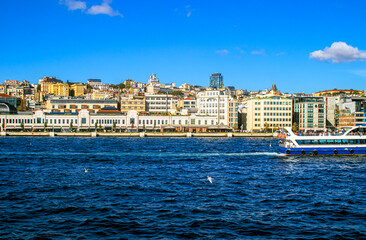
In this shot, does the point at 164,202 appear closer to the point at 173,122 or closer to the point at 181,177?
the point at 181,177

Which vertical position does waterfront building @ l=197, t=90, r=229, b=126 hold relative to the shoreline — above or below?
above

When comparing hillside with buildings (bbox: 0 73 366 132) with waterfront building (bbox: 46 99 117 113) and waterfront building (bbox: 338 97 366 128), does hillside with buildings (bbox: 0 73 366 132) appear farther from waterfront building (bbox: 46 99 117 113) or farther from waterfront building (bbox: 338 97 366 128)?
waterfront building (bbox: 46 99 117 113)

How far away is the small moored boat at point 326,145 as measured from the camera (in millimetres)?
57594

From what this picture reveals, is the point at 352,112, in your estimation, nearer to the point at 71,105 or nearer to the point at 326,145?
the point at 326,145

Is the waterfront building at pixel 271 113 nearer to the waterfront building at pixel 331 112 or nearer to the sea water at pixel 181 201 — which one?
the waterfront building at pixel 331 112

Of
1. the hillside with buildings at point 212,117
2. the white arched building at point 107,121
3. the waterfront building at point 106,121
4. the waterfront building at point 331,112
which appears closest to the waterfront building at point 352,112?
the hillside with buildings at point 212,117

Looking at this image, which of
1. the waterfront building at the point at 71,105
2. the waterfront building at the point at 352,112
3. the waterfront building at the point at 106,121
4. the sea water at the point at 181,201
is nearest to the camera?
the sea water at the point at 181,201

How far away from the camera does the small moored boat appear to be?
57594 millimetres

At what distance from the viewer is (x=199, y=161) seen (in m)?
52.1

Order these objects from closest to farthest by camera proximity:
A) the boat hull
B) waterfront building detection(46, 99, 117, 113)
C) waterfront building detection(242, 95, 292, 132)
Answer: the boat hull < waterfront building detection(242, 95, 292, 132) < waterfront building detection(46, 99, 117, 113)

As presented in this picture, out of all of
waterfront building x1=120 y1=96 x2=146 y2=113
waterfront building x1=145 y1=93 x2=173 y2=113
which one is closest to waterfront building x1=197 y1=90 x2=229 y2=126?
waterfront building x1=120 y1=96 x2=146 y2=113

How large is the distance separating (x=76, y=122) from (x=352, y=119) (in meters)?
94.0

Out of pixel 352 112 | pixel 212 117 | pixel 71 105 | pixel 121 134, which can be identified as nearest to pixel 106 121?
pixel 121 134

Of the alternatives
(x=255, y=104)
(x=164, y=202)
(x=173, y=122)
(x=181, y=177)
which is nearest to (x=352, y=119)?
(x=255, y=104)
